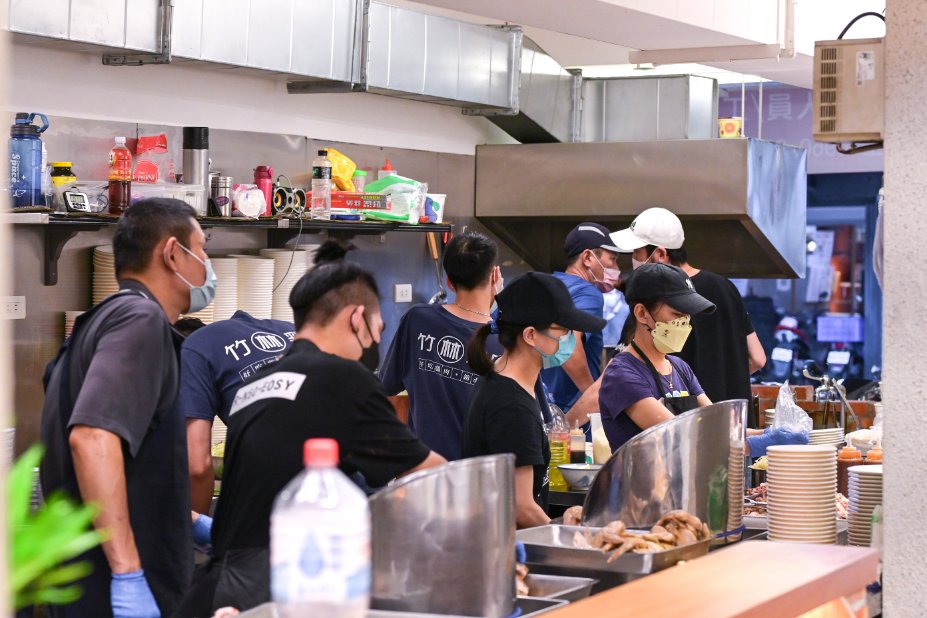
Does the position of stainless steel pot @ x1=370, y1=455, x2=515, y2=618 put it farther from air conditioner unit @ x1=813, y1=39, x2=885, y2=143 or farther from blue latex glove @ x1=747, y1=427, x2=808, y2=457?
blue latex glove @ x1=747, y1=427, x2=808, y2=457

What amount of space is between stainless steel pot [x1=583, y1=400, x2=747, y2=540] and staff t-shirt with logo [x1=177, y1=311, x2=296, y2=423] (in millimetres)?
1121

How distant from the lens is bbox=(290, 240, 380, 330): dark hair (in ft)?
9.09

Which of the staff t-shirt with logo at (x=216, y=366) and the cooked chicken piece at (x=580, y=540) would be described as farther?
the staff t-shirt with logo at (x=216, y=366)

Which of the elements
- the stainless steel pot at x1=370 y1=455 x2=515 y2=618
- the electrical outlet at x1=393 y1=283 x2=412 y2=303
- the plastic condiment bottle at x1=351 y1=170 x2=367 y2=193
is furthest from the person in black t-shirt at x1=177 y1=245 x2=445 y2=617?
the electrical outlet at x1=393 y1=283 x2=412 y2=303

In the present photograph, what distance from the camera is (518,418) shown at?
3.25 metres

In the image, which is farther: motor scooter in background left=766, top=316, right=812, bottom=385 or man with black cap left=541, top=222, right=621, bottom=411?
motor scooter in background left=766, top=316, right=812, bottom=385

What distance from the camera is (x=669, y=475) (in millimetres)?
2994

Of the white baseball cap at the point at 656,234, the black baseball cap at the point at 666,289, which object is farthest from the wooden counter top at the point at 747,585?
the white baseball cap at the point at 656,234

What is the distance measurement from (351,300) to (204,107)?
3290mm

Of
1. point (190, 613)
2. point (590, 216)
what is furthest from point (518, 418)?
point (590, 216)

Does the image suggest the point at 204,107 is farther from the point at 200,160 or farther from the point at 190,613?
the point at 190,613

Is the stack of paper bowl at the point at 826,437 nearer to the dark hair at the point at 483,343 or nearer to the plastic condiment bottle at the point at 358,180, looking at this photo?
the dark hair at the point at 483,343

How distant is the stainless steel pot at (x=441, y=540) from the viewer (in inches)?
84.4

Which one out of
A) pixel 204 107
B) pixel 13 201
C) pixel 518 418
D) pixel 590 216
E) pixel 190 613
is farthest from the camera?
pixel 590 216
